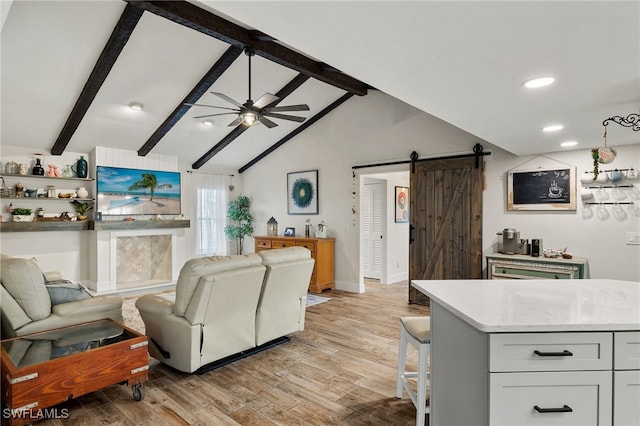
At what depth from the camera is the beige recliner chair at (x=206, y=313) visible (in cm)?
281

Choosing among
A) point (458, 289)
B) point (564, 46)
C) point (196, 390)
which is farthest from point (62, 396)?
point (564, 46)

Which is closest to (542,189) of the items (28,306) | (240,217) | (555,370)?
(555,370)

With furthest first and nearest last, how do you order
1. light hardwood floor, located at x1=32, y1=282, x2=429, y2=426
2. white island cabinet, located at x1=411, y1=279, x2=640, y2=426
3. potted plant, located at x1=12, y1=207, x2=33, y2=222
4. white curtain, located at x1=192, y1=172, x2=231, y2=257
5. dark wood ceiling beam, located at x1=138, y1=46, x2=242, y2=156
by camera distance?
white curtain, located at x1=192, y1=172, x2=231, y2=257 < potted plant, located at x1=12, y1=207, x2=33, y2=222 < dark wood ceiling beam, located at x1=138, y1=46, x2=242, y2=156 < light hardwood floor, located at x1=32, y1=282, x2=429, y2=426 < white island cabinet, located at x1=411, y1=279, x2=640, y2=426

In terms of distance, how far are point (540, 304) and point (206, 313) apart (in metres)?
2.37

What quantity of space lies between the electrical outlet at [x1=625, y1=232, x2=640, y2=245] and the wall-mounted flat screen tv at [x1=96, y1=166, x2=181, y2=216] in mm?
7204

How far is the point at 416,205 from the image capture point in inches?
215

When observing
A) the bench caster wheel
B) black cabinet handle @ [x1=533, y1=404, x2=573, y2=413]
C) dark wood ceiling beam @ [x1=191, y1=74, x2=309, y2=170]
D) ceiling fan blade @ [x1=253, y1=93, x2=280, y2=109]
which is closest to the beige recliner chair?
the bench caster wheel

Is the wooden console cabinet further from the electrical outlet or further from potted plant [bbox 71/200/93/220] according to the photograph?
the electrical outlet

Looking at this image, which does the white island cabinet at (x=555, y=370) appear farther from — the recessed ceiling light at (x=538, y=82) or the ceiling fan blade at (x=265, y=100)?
the ceiling fan blade at (x=265, y=100)

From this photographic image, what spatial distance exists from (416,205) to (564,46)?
3941 millimetres

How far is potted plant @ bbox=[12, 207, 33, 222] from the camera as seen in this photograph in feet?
18.0

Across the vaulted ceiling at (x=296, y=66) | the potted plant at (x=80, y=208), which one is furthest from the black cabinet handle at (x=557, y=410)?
the potted plant at (x=80, y=208)

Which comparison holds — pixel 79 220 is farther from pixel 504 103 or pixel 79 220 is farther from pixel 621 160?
pixel 621 160

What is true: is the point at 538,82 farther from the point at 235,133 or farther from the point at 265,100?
the point at 235,133
